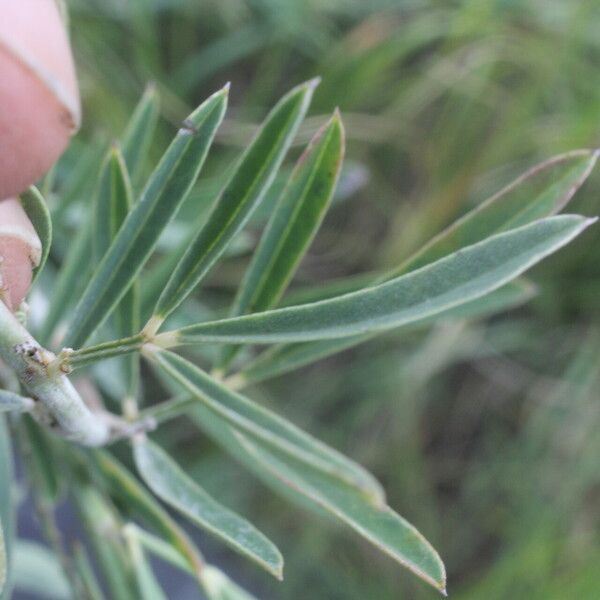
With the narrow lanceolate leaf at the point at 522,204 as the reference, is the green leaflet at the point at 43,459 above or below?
below

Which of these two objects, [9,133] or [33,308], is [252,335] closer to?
[9,133]

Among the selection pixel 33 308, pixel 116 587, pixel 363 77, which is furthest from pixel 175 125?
pixel 116 587

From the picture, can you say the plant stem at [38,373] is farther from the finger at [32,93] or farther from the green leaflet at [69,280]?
the green leaflet at [69,280]

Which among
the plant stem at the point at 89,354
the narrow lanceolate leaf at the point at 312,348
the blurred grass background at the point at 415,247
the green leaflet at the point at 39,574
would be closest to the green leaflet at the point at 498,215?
the narrow lanceolate leaf at the point at 312,348

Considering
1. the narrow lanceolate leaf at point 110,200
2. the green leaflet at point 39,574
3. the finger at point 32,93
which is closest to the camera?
the finger at point 32,93

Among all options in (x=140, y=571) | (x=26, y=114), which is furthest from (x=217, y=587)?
(x=26, y=114)

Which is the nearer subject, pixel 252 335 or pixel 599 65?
pixel 252 335
